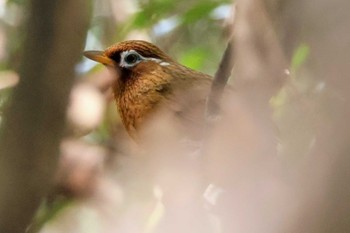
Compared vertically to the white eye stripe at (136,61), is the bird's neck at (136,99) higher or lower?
lower

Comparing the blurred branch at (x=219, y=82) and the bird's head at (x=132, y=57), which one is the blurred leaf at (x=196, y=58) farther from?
the blurred branch at (x=219, y=82)

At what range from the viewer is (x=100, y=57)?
2744 millimetres

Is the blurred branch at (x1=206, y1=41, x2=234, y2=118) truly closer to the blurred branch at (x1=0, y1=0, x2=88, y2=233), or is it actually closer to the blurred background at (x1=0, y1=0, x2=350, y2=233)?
the blurred background at (x1=0, y1=0, x2=350, y2=233)

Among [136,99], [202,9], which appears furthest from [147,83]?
[202,9]

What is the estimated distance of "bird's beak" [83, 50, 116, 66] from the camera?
2.69 metres

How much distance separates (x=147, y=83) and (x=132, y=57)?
11cm

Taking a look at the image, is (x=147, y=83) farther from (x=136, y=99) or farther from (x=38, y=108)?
(x=38, y=108)

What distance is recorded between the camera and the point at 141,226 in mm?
2094

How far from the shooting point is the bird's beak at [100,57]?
2691 mm

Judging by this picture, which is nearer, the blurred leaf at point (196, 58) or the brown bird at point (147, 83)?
the brown bird at point (147, 83)

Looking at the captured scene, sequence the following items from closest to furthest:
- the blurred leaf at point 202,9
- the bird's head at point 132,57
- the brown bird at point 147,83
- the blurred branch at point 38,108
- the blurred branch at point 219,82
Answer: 1. the blurred branch at point 38,108
2. the blurred branch at point 219,82
3. the blurred leaf at point 202,9
4. the brown bird at point 147,83
5. the bird's head at point 132,57

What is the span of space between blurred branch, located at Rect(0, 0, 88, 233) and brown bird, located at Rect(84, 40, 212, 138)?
4.36 ft

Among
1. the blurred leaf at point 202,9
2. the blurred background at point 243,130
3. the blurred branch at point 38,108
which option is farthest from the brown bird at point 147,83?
the blurred branch at point 38,108

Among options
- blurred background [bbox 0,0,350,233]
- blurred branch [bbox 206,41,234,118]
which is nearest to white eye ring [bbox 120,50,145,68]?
blurred background [bbox 0,0,350,233]
